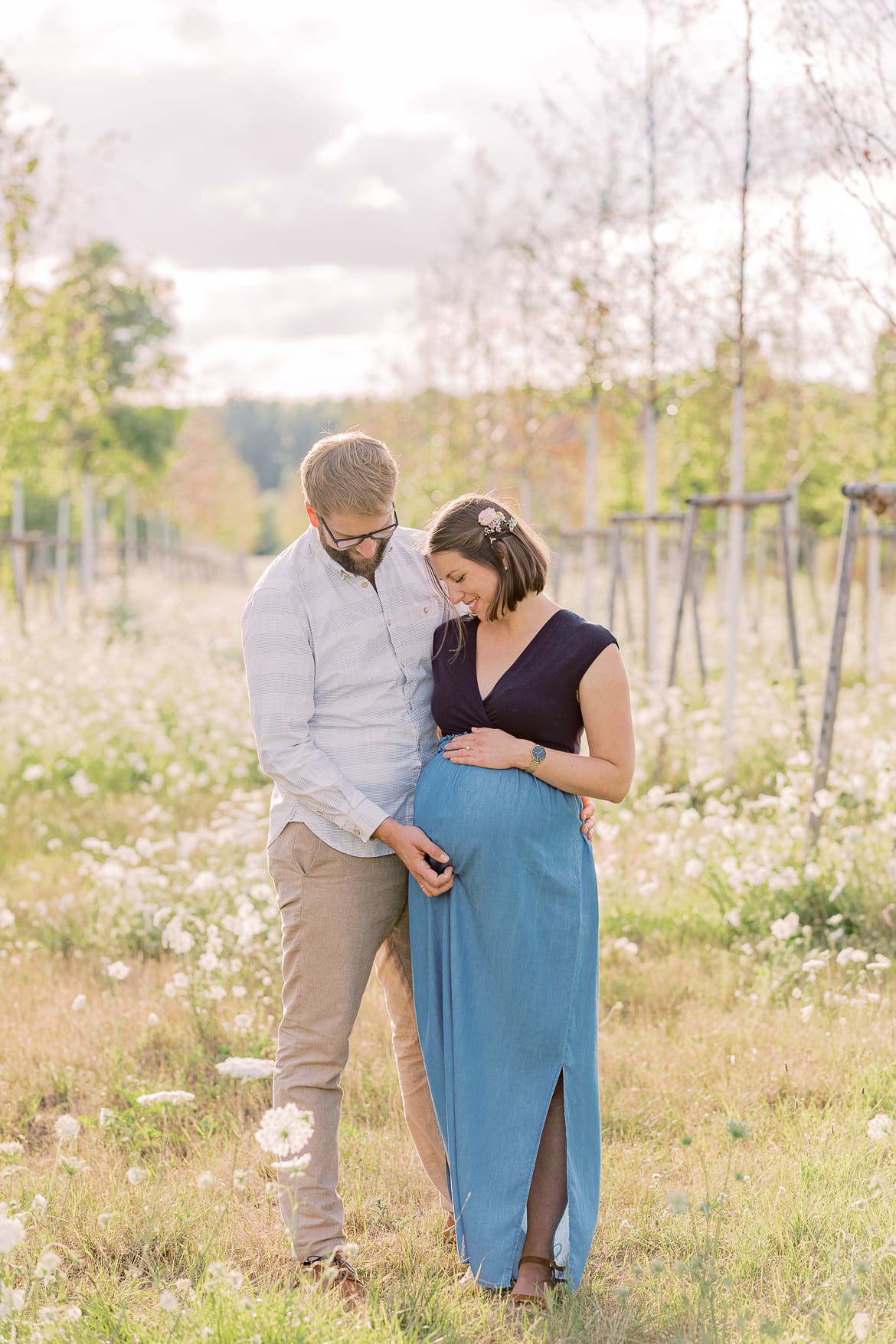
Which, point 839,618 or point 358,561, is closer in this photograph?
point 358,561

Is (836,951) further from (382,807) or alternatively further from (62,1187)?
(62,1187)

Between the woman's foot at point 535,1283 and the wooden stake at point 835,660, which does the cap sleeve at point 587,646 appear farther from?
the wooden stake at point 835,660

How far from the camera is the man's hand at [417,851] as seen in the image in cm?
332

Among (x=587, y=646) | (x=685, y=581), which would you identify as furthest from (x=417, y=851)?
(x=685, y=581)

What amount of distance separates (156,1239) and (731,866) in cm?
336

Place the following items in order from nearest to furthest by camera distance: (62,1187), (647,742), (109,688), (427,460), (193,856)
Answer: (62,1187) < (193,856) < (647,742) < (109,688) < (427,460)

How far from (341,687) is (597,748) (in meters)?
0.74

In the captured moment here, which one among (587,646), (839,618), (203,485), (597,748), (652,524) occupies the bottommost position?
(597,748)

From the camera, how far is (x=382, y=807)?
137 inches

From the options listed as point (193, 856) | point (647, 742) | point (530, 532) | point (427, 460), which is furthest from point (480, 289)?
point (530, 532)

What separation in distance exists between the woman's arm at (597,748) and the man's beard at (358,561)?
572 millimetres

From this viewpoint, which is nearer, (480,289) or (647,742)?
(647,742)

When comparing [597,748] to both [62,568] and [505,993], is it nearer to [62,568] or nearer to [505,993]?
[505,993]

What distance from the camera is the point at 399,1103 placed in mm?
4559
